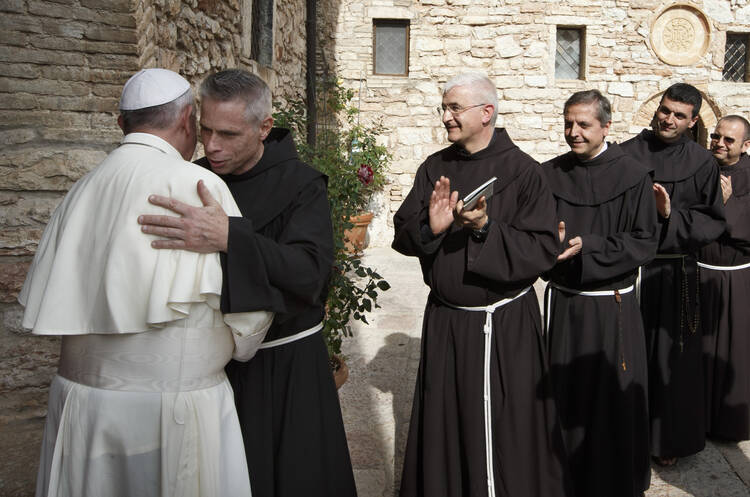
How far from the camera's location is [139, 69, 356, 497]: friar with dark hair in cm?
191

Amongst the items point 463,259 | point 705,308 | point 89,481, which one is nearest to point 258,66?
point 463,259

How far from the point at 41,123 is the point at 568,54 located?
9242mm

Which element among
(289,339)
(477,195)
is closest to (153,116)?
(289,339)

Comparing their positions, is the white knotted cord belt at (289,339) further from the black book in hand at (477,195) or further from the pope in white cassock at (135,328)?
the black book in hand at (477,195)

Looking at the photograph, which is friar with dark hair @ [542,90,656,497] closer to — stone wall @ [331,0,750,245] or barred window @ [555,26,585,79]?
stone wall @ [331,0,750,245]

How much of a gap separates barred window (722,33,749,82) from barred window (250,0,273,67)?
8.16 metres

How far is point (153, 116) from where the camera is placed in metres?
1.75

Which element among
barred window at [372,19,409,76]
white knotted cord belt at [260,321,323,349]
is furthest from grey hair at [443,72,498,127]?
barred window at [372,19,409,76]

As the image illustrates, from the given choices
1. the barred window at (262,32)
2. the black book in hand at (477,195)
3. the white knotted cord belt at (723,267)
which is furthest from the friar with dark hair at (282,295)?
the barred window at (262,32)

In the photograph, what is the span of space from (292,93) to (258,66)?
197 cm

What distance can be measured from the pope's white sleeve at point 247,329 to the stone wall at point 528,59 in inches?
346

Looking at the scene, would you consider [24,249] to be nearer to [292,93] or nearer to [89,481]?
[89,481]

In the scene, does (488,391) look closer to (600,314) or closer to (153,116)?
(600,314)

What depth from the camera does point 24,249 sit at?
3.22 m
